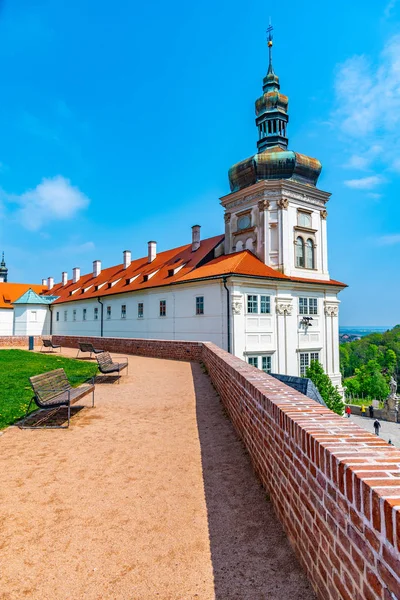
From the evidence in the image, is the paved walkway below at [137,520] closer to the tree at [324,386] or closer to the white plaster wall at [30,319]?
the tree at [324,386]

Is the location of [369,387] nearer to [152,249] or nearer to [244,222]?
[152,249]

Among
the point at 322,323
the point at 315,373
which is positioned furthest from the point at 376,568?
the point at 322,323

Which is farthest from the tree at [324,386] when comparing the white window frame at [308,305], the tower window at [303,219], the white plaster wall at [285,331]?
the tower window at [303,219]

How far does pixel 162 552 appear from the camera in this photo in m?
2.94

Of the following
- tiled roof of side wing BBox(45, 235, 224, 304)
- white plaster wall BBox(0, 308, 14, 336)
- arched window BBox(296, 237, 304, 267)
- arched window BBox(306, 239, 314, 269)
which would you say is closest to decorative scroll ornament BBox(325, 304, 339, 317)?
arched window BBox(306, 239, 314, 269)

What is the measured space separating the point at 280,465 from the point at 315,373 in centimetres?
2293

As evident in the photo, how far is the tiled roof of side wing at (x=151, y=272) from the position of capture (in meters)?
27.3

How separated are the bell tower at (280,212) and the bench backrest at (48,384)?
20.0m

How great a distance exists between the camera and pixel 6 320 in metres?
47.1

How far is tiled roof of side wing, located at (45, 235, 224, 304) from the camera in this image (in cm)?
2729

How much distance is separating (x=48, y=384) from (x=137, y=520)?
451cm

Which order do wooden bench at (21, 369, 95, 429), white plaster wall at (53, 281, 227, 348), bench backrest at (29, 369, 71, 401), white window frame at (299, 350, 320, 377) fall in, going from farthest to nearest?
white window frame at (299, 350, 320, 377) < white plaster wall at (53, 281, 227, 348) < bench backrest at (29, 369, 71, 401) < wooden bench at (21, 369, 95, 429)

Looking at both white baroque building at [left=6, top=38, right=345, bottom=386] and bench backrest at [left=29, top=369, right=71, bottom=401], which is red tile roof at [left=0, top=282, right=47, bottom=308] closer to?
white baroque building at [left=6, top=38, right=345, bottom=386]

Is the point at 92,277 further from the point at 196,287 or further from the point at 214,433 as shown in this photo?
the point at 214,433
